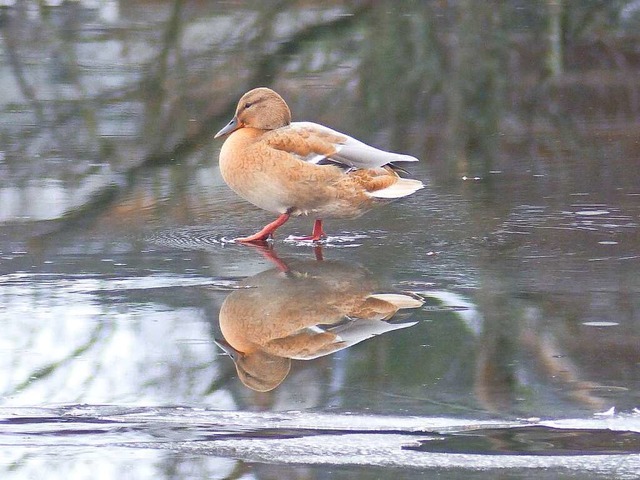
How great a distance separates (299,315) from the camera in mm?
4805

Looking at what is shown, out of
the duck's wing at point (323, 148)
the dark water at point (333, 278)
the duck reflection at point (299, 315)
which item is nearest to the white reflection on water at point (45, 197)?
the dark water at point (333, 278)

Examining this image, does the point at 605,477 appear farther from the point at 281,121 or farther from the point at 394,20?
the point at 394,20

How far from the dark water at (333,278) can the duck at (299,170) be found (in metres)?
0.18

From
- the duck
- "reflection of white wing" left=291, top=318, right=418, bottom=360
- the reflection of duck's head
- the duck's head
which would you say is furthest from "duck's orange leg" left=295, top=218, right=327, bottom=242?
the reflection of duck's head

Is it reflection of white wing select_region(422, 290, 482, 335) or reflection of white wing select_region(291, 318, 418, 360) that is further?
reflection of white wing select_region(422, 290, 482, 335)

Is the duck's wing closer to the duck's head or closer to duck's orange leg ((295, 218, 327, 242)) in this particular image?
the duck's head

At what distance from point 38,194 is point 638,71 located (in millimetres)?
5450

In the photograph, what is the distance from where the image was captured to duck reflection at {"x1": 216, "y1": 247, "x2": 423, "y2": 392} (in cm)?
439

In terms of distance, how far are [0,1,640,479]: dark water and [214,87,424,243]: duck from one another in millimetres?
185

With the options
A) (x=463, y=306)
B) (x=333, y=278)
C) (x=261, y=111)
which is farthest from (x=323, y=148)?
(x=463, y=306)

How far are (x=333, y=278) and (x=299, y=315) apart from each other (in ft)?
1.91

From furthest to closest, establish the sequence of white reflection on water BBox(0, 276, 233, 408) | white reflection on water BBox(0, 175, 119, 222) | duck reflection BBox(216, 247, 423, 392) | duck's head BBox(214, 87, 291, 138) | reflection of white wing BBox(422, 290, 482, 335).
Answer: white reflection on water BBox(0, 175, 119, 222) → duck's head BBox(214, 87, 291, 138) → reflection of white wing BBox(422, 290, 482, 335) → duck reflection BBox(216, 247, 423, 392) → white reflection on water BBox(0, 276, 233, 408)

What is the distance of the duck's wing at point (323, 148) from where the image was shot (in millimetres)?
6141

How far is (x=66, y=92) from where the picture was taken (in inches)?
387
